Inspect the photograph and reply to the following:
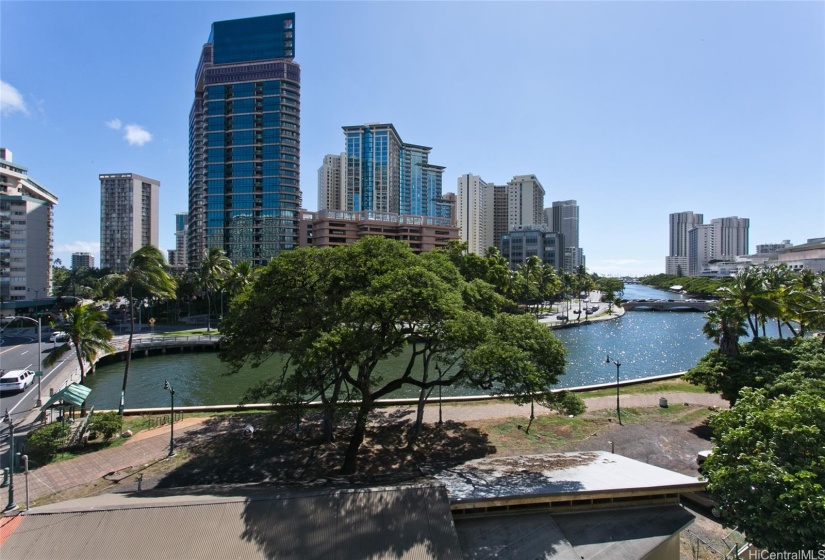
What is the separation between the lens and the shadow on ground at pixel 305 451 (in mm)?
15391

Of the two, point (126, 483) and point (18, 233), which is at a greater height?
point (18, 233)

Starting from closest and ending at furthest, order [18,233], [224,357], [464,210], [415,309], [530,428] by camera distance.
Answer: [415,309] → [224,357] → [530,428] → [18,233] → [464,210]

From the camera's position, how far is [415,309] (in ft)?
46.4

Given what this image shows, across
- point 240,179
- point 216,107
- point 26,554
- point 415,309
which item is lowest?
point 26,554

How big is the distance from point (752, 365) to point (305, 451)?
21.8 m

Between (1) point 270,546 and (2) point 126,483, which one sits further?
(2) point 126,483

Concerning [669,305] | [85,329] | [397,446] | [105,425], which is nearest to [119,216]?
[85,329]

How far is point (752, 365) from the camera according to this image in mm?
20688

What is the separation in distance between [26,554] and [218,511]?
389 centimetres

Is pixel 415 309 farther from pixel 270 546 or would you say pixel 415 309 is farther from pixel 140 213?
pixel 140 213

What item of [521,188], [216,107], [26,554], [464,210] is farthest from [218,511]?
[521,188]

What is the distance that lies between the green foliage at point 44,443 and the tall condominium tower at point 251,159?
74.5 metres

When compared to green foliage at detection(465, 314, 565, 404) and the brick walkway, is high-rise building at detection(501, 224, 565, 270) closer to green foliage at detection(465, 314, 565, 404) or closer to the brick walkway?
green foliage at detection(465, 314, 565, 404)

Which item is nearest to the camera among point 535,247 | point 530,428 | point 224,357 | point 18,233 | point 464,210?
point 224,357
